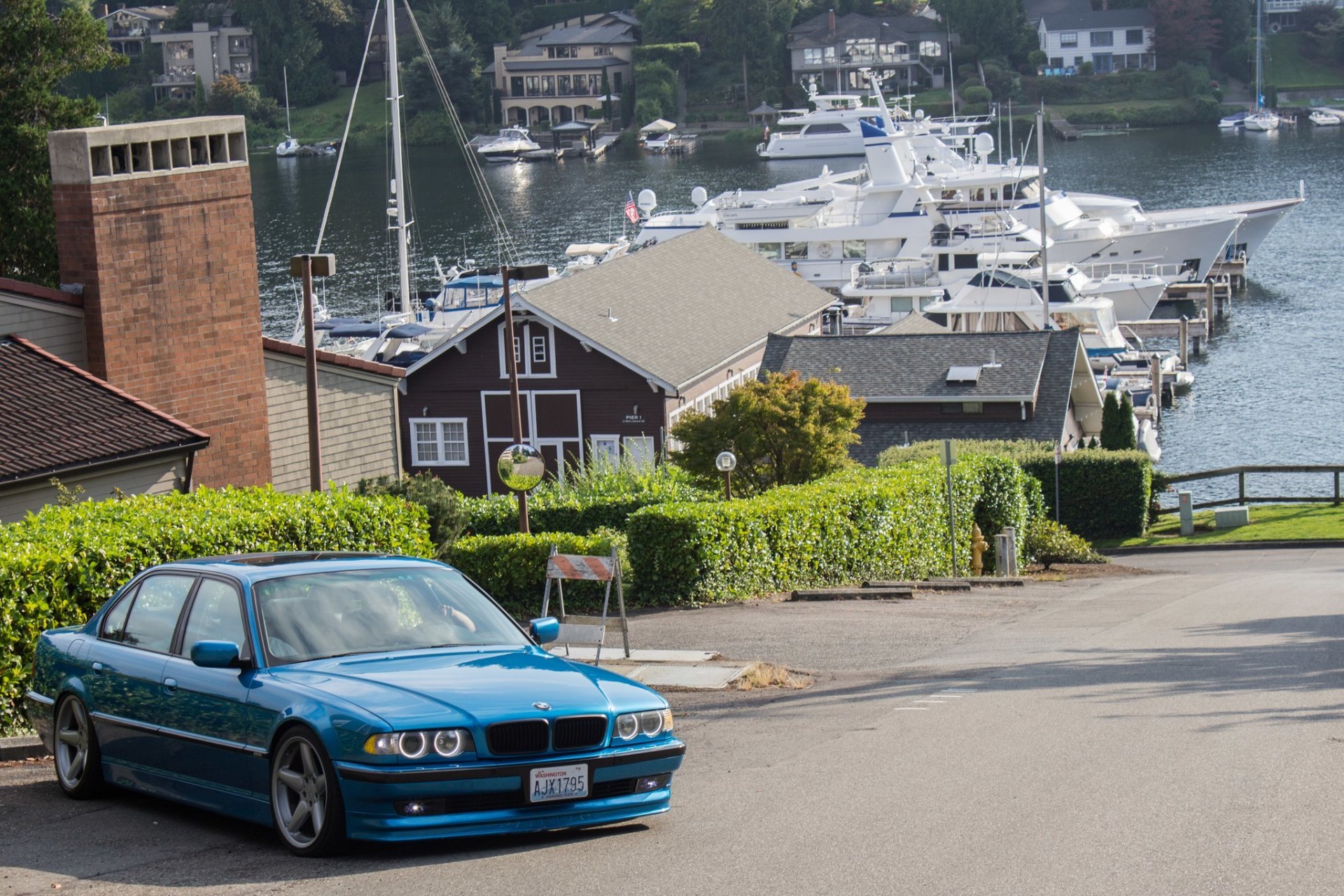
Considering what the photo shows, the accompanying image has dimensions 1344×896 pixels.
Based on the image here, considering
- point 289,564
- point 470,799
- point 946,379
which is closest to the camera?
point 470,799

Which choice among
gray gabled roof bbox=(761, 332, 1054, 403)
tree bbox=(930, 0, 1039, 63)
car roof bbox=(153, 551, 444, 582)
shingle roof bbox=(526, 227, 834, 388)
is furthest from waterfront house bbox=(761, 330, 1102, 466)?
tree bbox=(930, 0, 1039, 63)

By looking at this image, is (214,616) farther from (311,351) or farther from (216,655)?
(311,351)

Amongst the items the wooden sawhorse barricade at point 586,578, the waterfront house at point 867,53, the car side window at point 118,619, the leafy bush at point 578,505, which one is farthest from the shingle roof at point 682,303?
the waterfront house at point 867,53

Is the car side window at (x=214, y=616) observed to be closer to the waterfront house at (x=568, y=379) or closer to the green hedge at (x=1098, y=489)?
the waterfront house at (x=568, y=379)

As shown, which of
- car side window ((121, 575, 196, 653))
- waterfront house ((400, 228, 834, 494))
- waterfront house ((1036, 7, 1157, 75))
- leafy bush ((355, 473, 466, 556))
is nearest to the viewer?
car side window ((121, 575, 196, 653))

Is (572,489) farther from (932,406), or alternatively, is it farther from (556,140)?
(556,140)

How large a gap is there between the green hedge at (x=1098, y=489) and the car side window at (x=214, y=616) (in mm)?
30243

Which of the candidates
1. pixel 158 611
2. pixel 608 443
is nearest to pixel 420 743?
pixel 158 611

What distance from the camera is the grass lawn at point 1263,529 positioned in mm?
37875

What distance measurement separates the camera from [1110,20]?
165m

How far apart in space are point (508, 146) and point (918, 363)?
121m

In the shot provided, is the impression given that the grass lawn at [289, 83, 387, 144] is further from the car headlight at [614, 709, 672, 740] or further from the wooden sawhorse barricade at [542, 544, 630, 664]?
the car headlight at [614, 709, 672, 740]

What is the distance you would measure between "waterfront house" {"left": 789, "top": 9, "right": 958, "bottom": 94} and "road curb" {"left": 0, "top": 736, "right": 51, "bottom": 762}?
162 meters

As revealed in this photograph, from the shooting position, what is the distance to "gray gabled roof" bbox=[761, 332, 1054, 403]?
132 feet
